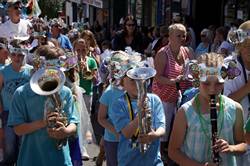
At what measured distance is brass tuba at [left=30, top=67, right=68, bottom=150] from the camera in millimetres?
4328

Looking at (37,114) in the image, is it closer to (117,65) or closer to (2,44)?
(117,65)

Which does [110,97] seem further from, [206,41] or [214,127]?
[206,41]

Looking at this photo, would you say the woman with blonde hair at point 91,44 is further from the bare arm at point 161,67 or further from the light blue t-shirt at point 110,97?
the light blue t-shirt at point 110,97

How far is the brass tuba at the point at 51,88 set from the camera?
433cm

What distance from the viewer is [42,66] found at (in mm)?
4746

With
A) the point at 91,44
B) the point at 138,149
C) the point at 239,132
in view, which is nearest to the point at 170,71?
the point at 138,149

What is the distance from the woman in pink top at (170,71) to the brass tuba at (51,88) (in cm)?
259

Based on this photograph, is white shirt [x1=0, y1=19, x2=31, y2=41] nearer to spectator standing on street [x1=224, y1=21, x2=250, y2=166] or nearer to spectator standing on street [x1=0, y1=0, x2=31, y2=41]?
spectator standing on street [x1=0, y1=0, x2=31, y2=41]

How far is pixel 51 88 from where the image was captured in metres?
4.45

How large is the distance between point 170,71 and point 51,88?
2.78 metres

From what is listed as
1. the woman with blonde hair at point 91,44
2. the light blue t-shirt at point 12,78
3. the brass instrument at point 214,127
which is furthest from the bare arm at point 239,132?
the woman with blonde hair at point 91,44

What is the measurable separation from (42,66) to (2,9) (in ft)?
22.8

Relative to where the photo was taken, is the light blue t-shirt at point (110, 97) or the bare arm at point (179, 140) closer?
the bare arm at point (179, 140)

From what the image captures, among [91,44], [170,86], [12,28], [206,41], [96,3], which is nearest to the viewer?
[170,86]
